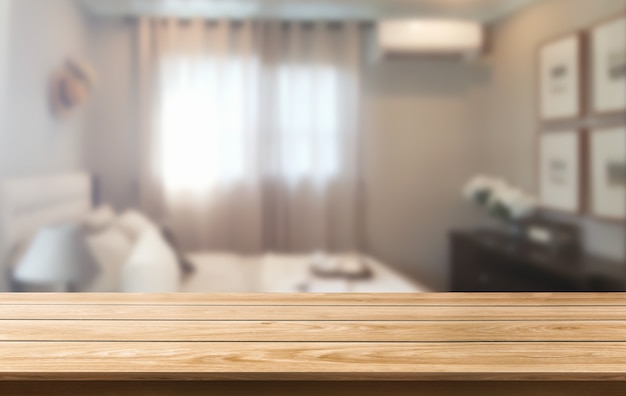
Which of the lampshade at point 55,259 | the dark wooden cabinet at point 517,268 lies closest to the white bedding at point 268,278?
the dark wooden cabinet at point 517,268

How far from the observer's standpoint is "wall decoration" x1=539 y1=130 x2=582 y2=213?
3.45 feet

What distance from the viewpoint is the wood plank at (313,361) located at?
0.73 meters

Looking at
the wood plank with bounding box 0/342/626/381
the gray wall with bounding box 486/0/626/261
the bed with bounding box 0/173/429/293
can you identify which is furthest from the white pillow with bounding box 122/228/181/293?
the gray wall with bounding box 486/0/626/261

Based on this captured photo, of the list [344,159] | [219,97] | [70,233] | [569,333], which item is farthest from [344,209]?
[70,233]

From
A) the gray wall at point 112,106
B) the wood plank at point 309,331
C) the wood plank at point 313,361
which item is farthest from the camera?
the gray wall at point 112,106

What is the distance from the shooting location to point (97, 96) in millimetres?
1021

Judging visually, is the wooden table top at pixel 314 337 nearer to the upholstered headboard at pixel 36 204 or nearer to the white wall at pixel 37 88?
the upholstered headboard at pixel 36 204

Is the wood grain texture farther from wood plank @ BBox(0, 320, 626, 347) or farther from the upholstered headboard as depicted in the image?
the upholstered headboard

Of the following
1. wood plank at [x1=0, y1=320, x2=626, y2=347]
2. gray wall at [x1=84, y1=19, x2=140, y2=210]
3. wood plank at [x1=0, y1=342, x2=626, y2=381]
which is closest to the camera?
wood plank at [x1=0, y1=342, x2=626, y2=381]

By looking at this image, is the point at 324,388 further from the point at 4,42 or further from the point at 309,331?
the point at 4,42

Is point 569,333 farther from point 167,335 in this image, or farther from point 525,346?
point 167,335

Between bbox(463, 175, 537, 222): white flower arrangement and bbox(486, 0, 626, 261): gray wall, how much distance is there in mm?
21

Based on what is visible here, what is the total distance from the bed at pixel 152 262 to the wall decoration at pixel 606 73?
0.53 m

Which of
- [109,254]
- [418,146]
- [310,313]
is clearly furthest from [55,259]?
[418,146]
